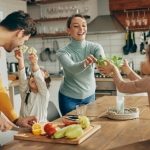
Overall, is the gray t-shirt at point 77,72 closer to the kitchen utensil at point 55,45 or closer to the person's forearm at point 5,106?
the person's forearm at point 5,106

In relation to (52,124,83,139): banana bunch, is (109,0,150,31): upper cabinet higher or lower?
higher

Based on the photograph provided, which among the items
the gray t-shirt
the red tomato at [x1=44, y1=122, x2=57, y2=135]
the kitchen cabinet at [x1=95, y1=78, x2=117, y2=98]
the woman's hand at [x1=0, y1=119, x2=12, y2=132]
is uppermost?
the gray t-shirt

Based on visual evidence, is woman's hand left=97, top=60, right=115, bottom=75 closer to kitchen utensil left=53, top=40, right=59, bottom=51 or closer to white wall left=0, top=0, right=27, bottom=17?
white wall left=0, top=0, right=27, bottom=17

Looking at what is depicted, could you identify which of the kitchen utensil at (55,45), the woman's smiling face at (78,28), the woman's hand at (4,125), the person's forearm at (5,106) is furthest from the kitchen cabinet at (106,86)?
the woman's hand at (4,125)

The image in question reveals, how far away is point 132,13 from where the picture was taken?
5098 millimetres

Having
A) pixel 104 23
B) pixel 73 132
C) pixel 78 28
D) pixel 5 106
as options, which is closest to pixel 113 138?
pixel 73 132

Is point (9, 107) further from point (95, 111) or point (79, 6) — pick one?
point (79, 6)

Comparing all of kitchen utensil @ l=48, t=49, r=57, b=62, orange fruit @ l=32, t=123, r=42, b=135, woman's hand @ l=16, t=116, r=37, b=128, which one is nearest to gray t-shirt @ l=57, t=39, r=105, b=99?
woman's hand @ l=16, t=116, r=37, b=128

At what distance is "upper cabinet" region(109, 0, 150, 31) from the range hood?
116 millimetres

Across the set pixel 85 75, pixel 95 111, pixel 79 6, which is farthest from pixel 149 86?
pixel 79 6

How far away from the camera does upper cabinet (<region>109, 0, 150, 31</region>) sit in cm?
491

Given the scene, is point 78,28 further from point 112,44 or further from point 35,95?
point 112,44

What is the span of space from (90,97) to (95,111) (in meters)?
0.62

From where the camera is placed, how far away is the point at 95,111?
109 inches
